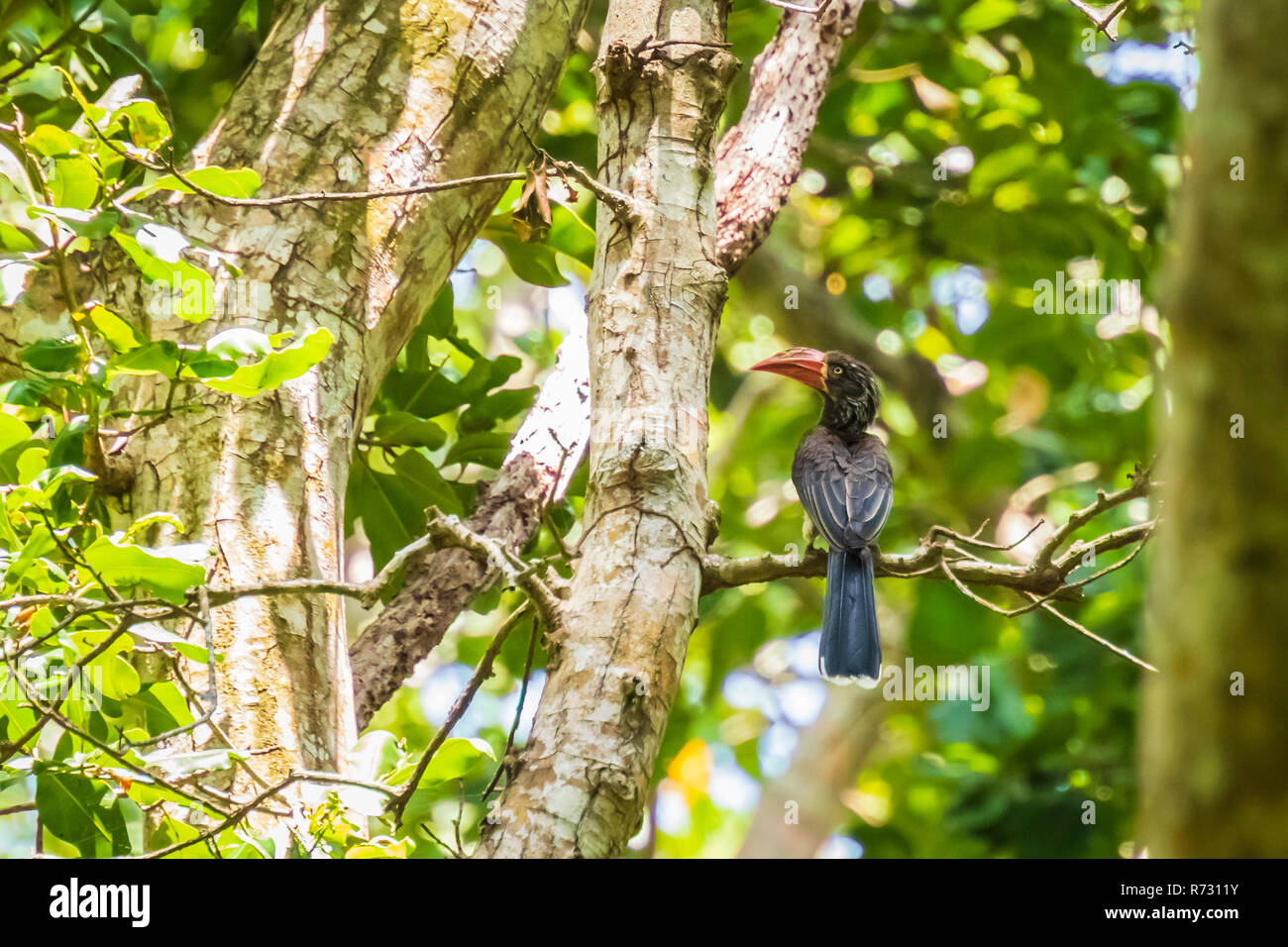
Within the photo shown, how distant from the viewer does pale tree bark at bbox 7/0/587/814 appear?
2568 millimetres

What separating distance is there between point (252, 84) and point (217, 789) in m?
1.84

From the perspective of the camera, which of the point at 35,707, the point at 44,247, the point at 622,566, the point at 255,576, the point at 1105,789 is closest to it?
the point at 35,707

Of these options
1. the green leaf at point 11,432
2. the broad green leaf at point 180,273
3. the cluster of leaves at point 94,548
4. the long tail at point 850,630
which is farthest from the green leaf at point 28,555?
the long tail at point 850,630

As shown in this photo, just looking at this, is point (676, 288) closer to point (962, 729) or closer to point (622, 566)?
point (622, 566)

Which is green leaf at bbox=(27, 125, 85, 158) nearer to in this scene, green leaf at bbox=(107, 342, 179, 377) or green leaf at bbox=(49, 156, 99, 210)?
green leaf at bbox=(49, 156, 99, 210)

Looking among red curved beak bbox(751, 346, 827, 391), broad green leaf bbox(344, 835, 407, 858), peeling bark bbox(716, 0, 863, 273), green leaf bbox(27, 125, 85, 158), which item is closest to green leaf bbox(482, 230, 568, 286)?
peeling bark bbox(716, 0, 863, 273)

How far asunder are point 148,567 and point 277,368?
393 millimetres

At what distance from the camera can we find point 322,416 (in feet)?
9.25

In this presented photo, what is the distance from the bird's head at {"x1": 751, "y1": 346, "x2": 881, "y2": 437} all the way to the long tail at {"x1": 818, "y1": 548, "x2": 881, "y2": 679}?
1.23 m

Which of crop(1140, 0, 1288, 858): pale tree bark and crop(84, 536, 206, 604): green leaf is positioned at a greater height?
crop(84, 536, 206, 604): green leaf

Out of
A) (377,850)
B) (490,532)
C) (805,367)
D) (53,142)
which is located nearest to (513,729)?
(377,850)

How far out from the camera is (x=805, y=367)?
16.4ft

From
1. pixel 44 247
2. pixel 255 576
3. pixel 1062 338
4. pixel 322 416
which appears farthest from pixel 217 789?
pixel 1062 338

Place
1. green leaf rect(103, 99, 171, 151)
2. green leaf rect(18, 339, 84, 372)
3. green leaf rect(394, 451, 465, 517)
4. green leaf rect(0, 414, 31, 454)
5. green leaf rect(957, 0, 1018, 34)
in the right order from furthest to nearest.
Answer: green leaf rect(957, 0, 1018, 34) < green leaf rect(394, 451, 465, 517) < green leaf rect(103, 99, 171, 151) < green leaf rect(18, 339, 84, 372) < green leaf rect(0, 414, 31, 454)
